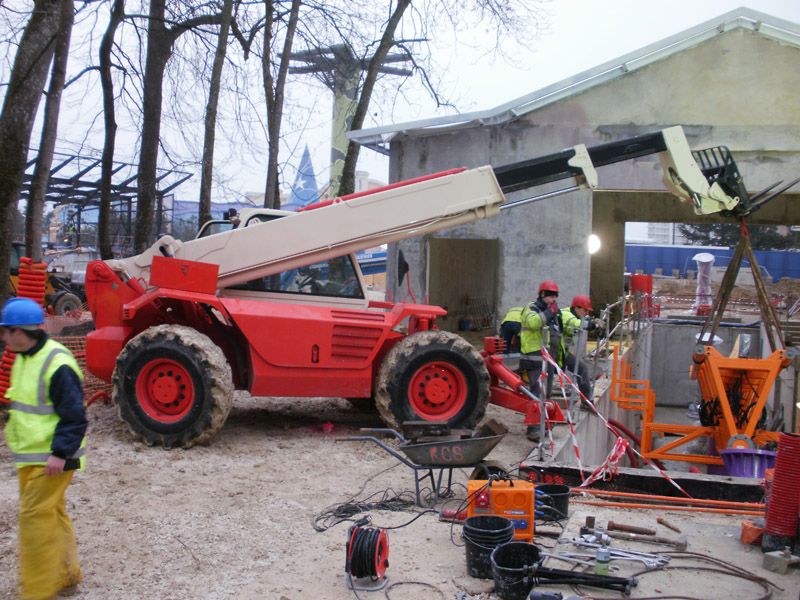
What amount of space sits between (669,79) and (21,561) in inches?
573

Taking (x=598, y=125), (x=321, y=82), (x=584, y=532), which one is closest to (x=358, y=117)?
(x=321, y=82)

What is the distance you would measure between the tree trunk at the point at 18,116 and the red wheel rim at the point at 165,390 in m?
2.81

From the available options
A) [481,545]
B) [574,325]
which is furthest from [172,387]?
[574,325]

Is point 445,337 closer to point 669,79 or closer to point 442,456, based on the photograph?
point 442,456

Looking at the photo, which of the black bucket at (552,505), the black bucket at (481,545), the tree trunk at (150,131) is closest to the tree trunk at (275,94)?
the tree trunk at (150,131)

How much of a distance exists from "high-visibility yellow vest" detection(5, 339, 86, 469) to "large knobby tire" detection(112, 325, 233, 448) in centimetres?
348

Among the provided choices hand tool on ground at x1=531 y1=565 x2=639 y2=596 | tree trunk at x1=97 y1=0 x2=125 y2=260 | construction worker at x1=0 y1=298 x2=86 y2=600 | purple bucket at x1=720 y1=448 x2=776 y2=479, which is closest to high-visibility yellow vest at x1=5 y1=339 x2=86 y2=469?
construction worker at x1=0 y1=298 x2=86 y2=600

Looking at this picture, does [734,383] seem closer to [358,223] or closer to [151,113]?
[358,223]

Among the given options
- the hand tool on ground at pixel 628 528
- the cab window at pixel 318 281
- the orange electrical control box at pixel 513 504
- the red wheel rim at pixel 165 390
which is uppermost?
the cab window at pixel 318 281

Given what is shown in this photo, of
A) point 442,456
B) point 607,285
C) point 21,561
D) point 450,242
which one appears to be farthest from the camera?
point 607,285

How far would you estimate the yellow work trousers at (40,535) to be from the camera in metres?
4.72

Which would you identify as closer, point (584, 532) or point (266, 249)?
point (584, 532)

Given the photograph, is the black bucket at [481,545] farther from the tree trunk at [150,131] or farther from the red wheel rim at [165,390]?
the tree trunk at [150,131]

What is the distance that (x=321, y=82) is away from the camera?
1962cm
